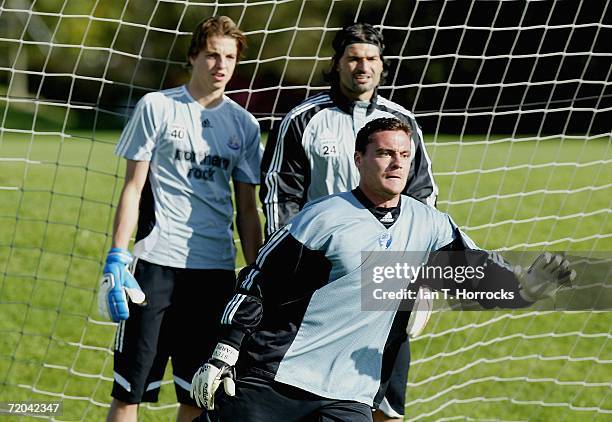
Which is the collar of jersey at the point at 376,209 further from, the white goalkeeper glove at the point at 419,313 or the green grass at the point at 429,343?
the green grass at the point at 429,343

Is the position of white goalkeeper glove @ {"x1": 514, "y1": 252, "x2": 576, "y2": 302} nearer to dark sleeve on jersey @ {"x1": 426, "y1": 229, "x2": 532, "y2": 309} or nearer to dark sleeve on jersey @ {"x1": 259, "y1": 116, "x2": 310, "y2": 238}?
dark sleeve on jersey @ {"x1": 426, "y1": 229, "x2": 532, "y2": 309}

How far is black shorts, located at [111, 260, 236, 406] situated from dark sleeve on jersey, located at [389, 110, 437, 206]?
100 centimetres

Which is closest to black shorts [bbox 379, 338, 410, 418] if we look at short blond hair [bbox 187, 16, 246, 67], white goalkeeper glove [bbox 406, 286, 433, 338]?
white goalkeeper glove [bbox 406, 286, 433, 338]

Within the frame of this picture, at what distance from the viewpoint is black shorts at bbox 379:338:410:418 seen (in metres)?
4.81

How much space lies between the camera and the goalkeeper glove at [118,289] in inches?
180

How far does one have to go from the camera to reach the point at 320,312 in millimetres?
3857

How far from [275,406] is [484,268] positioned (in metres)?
0.95

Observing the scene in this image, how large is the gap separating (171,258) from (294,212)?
0.60 meters

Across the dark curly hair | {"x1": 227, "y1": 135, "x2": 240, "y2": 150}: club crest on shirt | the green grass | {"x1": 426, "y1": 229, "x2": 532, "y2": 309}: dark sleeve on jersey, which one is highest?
the dark curly hair

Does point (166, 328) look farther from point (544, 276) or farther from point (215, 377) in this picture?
point (544, 276)

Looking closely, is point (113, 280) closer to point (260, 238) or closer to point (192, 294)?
point (192, 294)

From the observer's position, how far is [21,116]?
81.5 feet

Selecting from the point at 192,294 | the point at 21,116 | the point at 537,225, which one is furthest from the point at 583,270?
the point at 21,116

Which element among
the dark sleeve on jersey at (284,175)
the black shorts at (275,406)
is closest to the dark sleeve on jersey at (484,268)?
the black shorts at (275,406)
